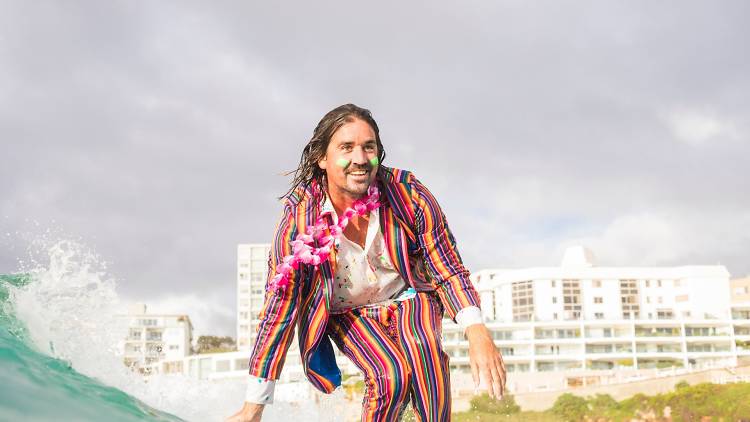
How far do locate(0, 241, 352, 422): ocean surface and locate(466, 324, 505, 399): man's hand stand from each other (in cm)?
172

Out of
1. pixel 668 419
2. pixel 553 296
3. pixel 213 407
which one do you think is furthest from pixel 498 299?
pixel 213 407

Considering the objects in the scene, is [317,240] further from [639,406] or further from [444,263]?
[639,406]

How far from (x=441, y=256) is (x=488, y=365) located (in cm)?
62

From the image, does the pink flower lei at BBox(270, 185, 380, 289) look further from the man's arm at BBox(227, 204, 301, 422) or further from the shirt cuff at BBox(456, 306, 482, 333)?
the shirt cuff at BBox(456, 306, 482, 333)

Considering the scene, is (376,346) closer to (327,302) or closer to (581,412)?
(327,302)

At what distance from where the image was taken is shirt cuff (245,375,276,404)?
3707 mm

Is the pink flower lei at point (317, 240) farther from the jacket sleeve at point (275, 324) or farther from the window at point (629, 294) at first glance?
the window at point (629, 294)

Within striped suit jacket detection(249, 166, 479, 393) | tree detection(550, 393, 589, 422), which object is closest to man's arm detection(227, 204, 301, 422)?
striped suit jacket detection(249, 166, 479, 393)

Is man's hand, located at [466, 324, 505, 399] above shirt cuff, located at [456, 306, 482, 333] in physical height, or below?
below

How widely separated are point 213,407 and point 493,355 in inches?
237

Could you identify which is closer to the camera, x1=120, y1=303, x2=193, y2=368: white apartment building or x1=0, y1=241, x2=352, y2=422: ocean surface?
x1=0, y1=241, x2=352, y2=422: ocean surface

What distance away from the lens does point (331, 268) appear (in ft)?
12.7

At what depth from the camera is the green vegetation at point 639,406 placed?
5334cm

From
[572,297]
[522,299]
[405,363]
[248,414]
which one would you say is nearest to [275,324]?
[248,414]
